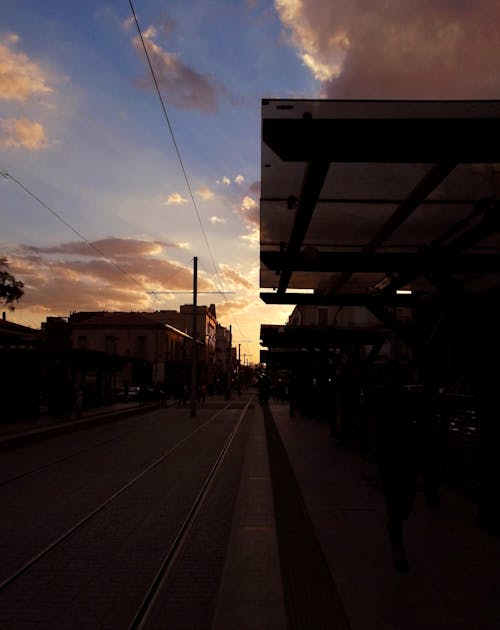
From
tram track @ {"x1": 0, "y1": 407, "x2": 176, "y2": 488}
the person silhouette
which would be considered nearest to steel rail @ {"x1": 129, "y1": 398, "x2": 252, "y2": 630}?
the person silhouette

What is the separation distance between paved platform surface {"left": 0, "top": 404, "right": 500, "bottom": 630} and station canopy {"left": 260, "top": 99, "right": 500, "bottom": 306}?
2864mm

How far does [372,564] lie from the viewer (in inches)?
244

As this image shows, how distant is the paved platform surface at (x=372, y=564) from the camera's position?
192 inches

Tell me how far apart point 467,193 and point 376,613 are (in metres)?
4.50

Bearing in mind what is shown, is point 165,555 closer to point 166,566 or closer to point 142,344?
point 166,566

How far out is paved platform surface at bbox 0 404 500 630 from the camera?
4.87m

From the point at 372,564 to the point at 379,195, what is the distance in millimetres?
3801

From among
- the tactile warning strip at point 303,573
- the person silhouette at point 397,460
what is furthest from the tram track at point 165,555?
the person silhouette at point 397,460

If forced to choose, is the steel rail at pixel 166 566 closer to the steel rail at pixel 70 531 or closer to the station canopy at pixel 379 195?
the steel rail at pixel 70 531

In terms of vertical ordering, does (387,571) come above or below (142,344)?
below

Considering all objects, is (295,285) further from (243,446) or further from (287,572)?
(287,572)

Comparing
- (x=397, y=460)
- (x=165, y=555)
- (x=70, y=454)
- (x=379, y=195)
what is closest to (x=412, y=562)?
(x=397, y=460)

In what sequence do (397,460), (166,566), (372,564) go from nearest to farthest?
(397,460) < (372,564) < (166,566)

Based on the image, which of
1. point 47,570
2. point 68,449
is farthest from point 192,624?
point 68,449
